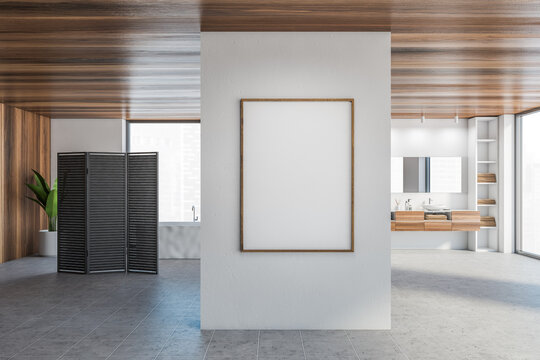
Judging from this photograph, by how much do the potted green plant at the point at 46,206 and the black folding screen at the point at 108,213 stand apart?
126 centimetres

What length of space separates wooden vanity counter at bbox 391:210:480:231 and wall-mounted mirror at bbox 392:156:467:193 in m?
0.69

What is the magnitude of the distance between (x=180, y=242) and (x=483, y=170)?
5706 mm

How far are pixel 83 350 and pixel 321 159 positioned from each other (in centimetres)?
234

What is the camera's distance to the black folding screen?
21.5 ft

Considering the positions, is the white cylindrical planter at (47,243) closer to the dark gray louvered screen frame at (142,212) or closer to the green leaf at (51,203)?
the green leaf at (51,203)

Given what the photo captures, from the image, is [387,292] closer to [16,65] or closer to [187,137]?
[16,65]

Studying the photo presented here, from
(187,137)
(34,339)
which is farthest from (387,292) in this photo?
(187,137)

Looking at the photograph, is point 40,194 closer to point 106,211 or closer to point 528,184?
point 106,211

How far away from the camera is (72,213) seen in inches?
261

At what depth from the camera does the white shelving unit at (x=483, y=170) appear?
8695 mm

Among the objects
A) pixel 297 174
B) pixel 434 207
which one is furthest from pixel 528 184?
pixel 297 174

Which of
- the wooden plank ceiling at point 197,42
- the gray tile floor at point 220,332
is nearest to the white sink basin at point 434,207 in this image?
the gray tile floor at point 220,332

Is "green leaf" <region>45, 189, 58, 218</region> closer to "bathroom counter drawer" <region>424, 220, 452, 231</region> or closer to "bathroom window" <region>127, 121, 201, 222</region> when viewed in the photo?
"bathroom window" <region>127, 121, 201, 222</region>

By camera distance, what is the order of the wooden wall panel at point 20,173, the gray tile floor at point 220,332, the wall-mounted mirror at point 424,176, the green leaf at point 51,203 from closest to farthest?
1. the gray tile floor at point 220,332
2. the wooden wall panel at point 20,173
3. the green leaf at point 51,203
4. the wall-mounted mirror at point 424,176
